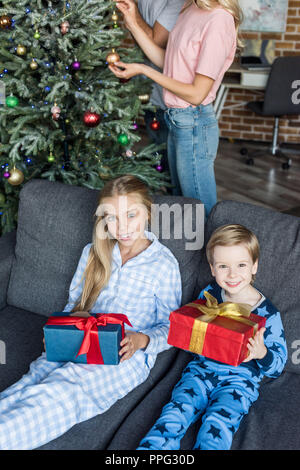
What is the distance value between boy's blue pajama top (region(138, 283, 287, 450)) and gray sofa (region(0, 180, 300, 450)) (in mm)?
52

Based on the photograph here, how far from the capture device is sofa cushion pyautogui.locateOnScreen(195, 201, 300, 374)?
158cm

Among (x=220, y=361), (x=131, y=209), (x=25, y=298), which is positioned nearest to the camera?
(x=220, y=361)

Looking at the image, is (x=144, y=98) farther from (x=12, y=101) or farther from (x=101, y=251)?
(x=101, y=251)

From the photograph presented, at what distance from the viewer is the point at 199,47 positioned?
1.95 m

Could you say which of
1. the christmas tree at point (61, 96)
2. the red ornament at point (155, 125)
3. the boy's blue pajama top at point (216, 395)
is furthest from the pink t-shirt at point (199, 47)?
the boy's blue pajama top at point (216, 395)

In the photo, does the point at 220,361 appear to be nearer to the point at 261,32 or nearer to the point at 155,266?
the point at 155,266

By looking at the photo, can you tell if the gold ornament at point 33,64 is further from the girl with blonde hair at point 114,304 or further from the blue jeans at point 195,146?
the girl with blonde hair at point 114,304

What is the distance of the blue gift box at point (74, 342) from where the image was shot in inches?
55.6

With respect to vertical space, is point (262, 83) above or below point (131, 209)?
above

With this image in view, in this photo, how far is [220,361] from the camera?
1452mm

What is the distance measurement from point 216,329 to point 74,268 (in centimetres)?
73

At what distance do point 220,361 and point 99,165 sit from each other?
1212 mm

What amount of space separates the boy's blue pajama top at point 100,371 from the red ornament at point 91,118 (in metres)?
0.57
